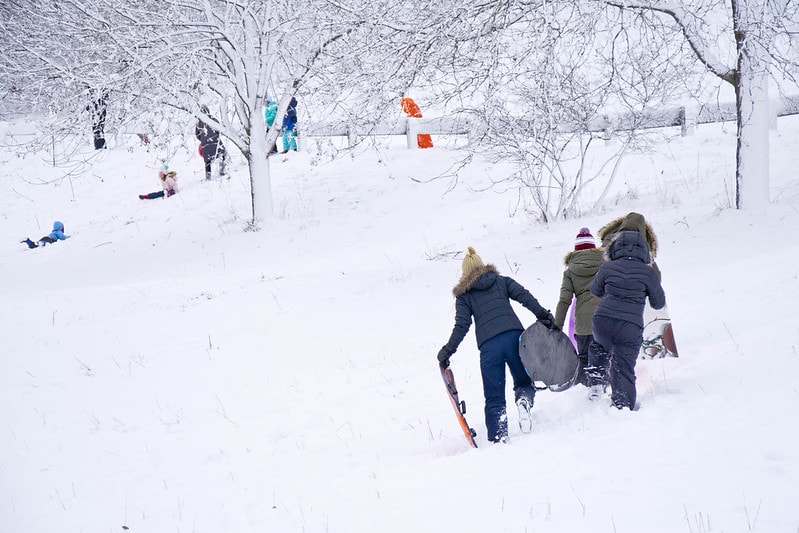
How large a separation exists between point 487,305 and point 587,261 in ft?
3.40

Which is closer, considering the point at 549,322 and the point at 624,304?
the point at 624,304

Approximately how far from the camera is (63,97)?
12570mm

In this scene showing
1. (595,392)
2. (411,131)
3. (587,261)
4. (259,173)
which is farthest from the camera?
(411,131)

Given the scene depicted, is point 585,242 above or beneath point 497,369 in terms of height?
above

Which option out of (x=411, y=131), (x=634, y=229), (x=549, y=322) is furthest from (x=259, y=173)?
(x=634, y=229)

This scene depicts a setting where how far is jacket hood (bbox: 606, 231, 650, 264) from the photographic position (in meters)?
4.81

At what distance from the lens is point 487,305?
5074 millimetres

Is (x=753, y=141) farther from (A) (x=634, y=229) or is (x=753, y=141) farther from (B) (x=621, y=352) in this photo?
(B) (x=621, y=352)

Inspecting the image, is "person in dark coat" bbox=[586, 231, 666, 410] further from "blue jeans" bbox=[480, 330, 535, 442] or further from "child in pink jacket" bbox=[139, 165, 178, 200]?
"child in pink jacket" bbox=[139, 165, 178, 200]

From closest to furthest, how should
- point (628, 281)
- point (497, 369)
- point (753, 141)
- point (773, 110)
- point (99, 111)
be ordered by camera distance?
point (628, 281), point (497, 369), point (753, 141), point (99, 111), point (773, 110)

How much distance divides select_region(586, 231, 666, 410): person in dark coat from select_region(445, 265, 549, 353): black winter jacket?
46 centimetres

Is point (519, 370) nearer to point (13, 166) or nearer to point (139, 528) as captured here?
point (139, 528)

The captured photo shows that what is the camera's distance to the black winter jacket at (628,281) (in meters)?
4.77

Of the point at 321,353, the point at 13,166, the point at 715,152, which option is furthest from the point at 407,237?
the point at 13,166
